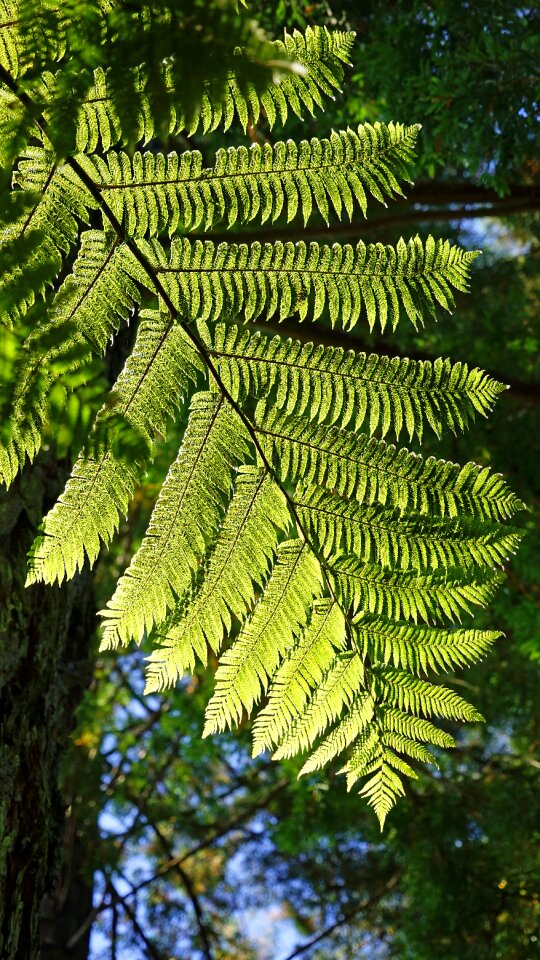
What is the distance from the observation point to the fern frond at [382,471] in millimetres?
1340

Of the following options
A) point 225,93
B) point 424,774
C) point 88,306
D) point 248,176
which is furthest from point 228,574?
point 424,774

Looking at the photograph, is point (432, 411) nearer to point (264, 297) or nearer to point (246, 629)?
point (264, 297)

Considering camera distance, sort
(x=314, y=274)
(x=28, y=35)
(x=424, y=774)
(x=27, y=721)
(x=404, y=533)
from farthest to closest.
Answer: (x=424, y=774) < (x=27, y=721) < (x=404, y=533) < (x=314, y=274) < (x=28, y=35)

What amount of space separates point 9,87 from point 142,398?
0.45 metres

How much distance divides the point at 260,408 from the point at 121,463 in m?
0.23

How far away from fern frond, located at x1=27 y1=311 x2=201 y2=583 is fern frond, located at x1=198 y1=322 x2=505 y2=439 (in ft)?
0.20

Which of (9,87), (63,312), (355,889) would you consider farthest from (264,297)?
(355,889)

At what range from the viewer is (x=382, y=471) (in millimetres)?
1348

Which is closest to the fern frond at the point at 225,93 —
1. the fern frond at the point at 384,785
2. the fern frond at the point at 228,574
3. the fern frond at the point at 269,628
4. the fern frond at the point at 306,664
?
the fern frond at the point at 228,574

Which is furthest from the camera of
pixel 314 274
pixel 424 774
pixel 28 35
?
pixel 424 774

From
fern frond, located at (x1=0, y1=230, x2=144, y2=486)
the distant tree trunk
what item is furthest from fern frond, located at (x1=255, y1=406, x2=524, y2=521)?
the distant tree trunk

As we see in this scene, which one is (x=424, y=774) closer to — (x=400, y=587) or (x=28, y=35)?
(x=400, y=587)

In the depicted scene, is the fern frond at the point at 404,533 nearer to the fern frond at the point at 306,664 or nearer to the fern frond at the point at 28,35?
the fern frond at the point at 306,664

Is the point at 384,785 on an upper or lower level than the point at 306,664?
lower
